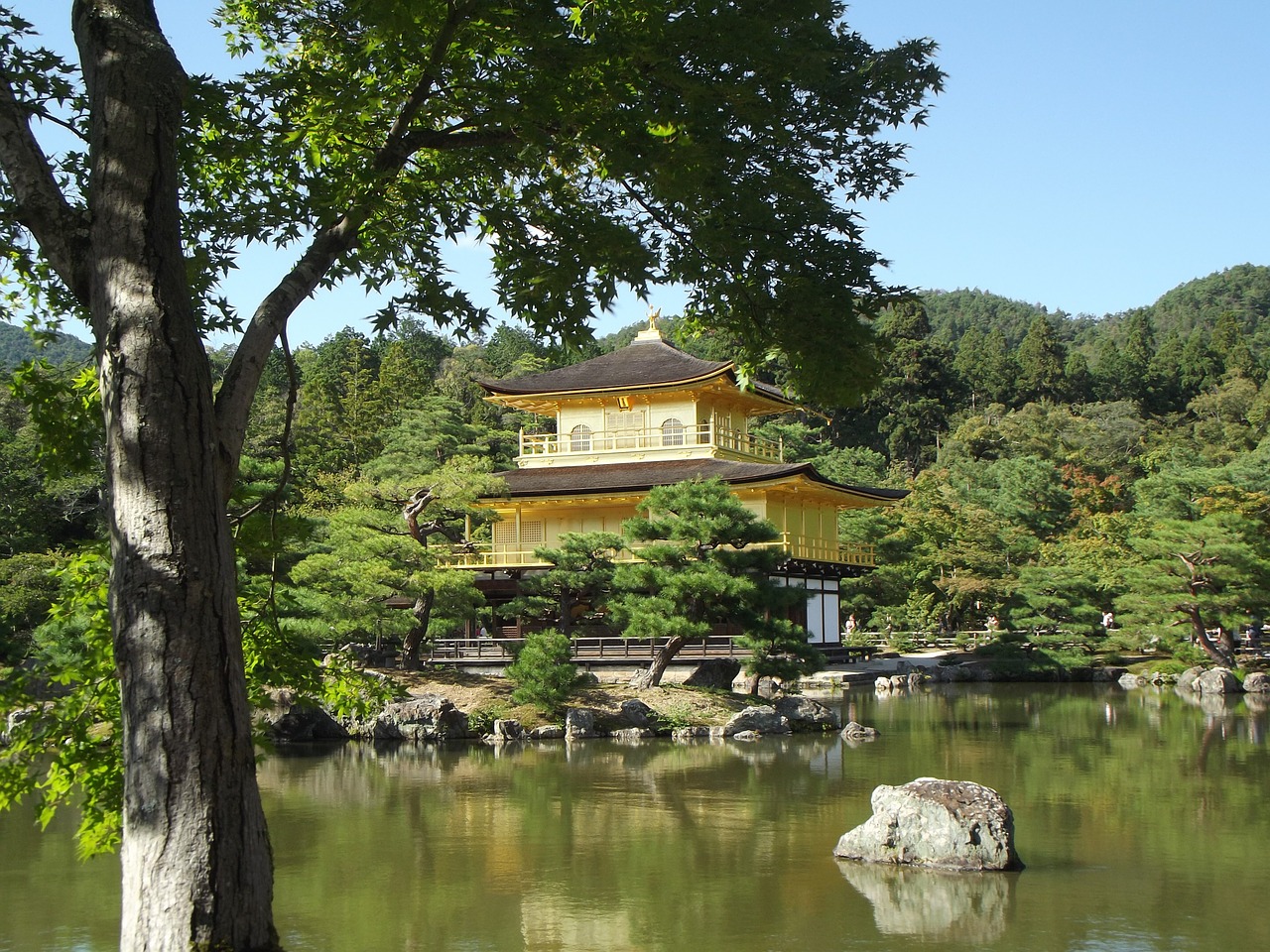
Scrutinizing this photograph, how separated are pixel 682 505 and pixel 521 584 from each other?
151 inches

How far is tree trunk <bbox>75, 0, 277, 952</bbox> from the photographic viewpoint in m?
3.08

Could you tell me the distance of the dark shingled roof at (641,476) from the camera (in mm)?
21828

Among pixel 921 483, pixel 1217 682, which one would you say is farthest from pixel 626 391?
pixel 921 483

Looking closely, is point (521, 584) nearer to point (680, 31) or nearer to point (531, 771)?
point (531, 771)

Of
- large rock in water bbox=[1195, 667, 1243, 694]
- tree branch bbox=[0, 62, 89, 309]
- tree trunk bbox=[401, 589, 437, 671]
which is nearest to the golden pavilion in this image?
tree trunk bbox=[401, 589, 437, 671]

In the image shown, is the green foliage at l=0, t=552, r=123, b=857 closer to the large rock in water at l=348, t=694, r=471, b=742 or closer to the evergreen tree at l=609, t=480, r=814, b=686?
the large rock in water at l=348, t=694, r=471, b=742

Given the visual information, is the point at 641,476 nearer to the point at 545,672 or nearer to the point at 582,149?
the point at 545,672

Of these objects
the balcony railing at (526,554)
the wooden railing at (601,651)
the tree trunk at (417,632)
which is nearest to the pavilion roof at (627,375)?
the balcony railing at (526,554)

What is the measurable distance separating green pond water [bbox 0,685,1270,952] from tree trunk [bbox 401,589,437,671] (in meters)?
4.14

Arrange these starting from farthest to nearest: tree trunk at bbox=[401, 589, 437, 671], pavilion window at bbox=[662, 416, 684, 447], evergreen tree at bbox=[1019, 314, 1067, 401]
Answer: evergreen tree at bbox=[1019, 314, 1067, 401] < pavilion window at bbox=[662, 416, 684, 447] < tree trunk at bbox=[401, 589, 437, 671]

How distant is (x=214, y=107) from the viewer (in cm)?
426

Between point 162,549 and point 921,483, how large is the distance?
110 feet

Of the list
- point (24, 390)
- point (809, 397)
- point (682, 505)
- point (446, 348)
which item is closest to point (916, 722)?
point (682, 505)

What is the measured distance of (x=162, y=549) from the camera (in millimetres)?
3137
